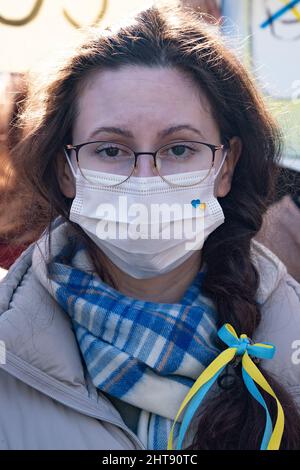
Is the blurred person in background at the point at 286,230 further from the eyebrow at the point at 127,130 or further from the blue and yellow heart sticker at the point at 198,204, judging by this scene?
the eyebrow at the point at 127,130

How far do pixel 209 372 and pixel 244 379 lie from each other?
0.10 m

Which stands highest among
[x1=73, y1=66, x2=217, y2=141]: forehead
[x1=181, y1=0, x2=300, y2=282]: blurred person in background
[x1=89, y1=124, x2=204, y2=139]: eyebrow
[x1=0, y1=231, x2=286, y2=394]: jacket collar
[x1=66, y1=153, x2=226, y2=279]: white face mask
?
[x1=73, y1=66, x2=217, y2=141]: forehead

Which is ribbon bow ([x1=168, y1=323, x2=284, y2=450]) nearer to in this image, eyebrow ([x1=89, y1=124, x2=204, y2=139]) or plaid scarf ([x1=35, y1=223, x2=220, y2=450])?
plaid scarf ([x1=35, y1=223, x2=220, y2=450])

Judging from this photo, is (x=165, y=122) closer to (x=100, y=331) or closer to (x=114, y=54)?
(x=114, y=54)

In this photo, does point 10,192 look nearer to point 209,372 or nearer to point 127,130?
point 127,130

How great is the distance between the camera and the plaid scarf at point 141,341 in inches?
72.6

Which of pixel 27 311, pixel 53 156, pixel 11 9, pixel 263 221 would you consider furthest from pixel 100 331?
pixel 11 9

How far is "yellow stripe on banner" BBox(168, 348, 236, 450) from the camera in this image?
1.79 metres

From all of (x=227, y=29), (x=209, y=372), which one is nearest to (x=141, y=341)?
(x=209, y=372)

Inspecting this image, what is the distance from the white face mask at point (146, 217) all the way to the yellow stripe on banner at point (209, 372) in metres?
0.30

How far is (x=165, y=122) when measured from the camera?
1.86 metres

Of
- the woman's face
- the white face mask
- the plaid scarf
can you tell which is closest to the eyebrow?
the woman's face
